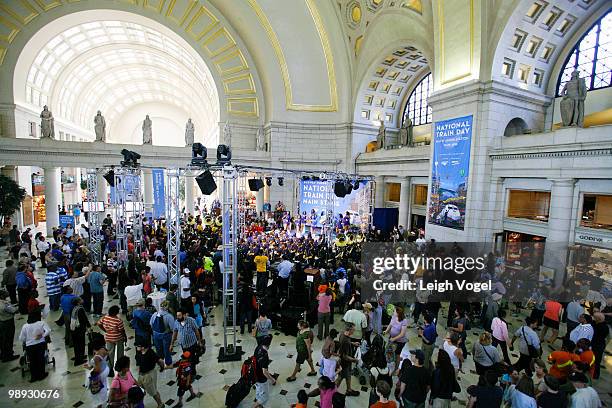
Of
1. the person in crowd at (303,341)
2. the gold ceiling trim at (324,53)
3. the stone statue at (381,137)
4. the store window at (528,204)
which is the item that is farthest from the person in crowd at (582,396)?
the gold ceiling trim at (324,53)

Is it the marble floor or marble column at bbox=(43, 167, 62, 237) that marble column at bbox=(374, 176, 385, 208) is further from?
marble column at bbox=(43, 167, 62, 237)

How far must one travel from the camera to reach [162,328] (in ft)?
18.7

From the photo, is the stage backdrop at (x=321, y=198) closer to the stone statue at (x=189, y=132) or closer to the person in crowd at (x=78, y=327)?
the stone statue at (x=189, y=132)

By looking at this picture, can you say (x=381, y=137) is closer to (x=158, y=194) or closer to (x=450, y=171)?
(x=450, y=171)

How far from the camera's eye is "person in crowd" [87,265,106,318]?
25.5 feet

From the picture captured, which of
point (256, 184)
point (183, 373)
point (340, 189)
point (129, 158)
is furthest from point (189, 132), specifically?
point (183, 373)

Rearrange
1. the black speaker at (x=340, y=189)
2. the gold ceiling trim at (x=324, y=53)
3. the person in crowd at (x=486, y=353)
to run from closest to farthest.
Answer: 1. the person in crowd at (x=486, y=353)
2. the black speaker at (x=340, y=189)
3. the gold ceiling trim at (x=324, y=53)

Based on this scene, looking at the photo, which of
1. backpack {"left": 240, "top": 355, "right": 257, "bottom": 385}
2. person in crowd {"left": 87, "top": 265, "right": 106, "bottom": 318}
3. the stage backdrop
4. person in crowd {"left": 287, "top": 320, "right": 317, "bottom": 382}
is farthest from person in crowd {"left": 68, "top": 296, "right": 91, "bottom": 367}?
the stage backdrop

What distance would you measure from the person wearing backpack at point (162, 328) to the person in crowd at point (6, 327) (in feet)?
8.86

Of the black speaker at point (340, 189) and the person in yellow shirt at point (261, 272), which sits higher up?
the black speaker at point (340, 189)

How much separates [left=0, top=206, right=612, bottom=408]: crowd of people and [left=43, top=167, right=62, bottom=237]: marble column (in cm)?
816

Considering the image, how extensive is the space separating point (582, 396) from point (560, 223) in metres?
8.15

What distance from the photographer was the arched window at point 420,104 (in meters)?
21.6

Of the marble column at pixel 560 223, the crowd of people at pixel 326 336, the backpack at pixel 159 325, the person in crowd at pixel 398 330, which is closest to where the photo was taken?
the crowd of people at pixel 326 336
